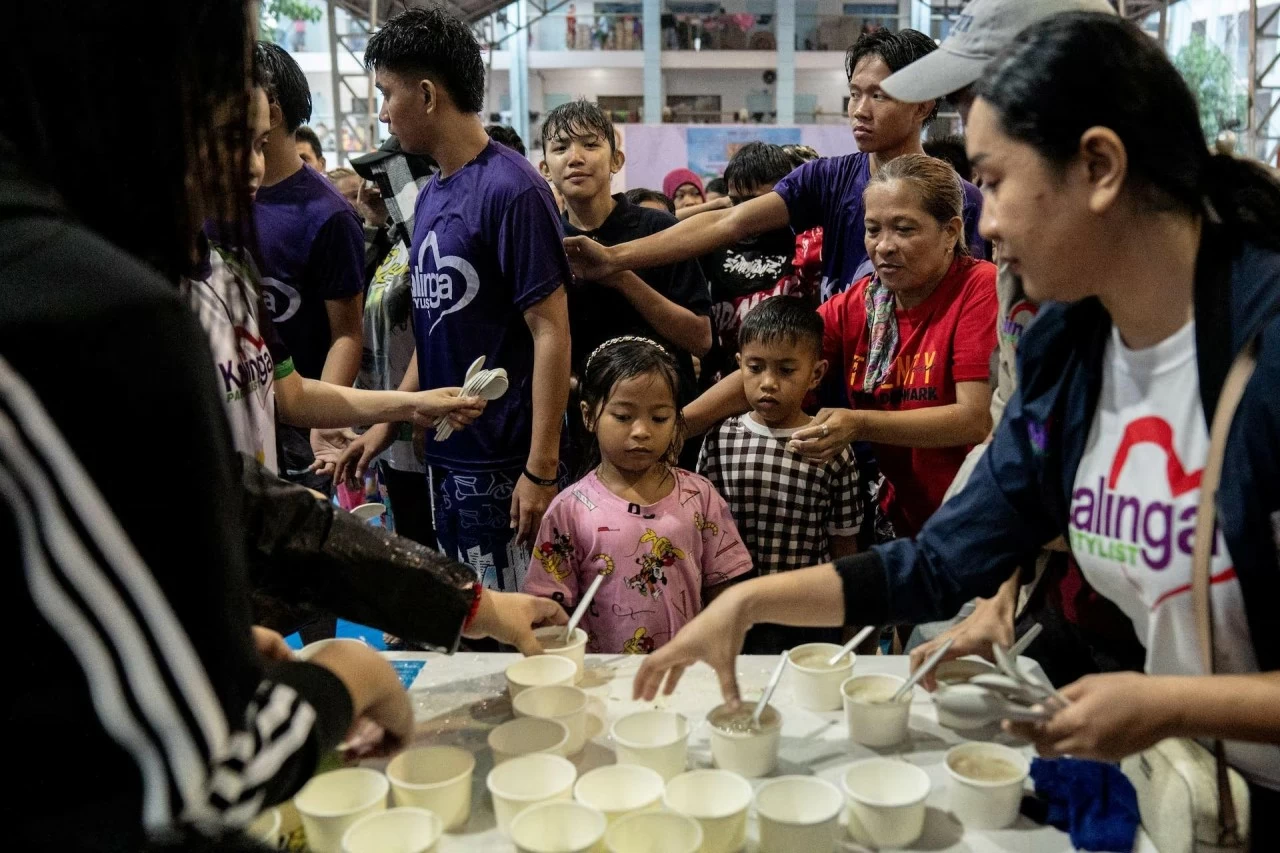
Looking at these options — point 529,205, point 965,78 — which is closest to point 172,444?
point 965,78

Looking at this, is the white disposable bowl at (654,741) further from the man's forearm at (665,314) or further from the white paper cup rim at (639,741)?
the man's forearm at (665,314)

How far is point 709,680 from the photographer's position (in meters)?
1.56

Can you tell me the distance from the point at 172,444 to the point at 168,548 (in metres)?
0.06

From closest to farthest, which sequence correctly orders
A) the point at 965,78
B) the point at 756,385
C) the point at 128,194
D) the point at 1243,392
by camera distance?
the point at 128,194 → the point at 1243,392 → the point at 965,78 → the point at 756,385

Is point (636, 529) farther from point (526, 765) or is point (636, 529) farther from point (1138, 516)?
point (1138, 516)

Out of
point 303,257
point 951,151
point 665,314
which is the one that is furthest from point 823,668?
A: point 951,151

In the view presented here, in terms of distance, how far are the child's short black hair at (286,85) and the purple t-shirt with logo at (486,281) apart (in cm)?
41

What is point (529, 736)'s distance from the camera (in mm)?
1328

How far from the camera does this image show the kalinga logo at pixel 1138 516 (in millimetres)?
1098

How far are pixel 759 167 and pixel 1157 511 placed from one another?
9.36ft

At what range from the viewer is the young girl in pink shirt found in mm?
2084

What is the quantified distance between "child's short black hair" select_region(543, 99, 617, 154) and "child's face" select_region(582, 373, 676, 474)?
1.04 m

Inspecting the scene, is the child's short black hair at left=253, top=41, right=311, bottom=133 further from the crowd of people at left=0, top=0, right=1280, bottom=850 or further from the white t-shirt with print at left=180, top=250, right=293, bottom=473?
the white t-shirt with print at left=180, top=250, right=293, bottom=473

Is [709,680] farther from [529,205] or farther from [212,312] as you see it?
[529,205]
